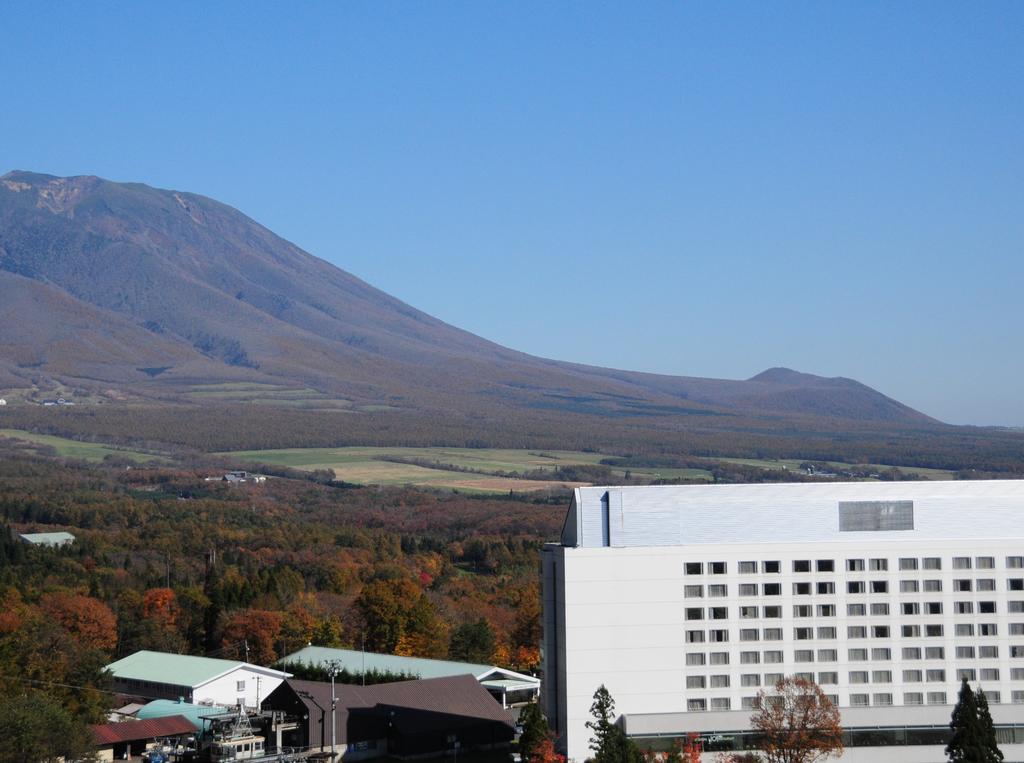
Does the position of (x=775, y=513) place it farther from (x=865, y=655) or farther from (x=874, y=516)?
(x=865, y=655)

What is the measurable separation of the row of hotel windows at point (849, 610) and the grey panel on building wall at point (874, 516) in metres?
2.66

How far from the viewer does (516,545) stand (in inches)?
5172

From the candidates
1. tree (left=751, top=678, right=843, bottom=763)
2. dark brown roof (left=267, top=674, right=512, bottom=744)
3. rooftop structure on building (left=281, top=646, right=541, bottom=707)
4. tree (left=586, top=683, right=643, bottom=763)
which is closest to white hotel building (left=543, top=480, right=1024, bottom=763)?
tree (left=586, top=683, right=643, bottom=763)

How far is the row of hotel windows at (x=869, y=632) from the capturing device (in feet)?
175

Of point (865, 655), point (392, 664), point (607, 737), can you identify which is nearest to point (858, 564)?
point (865, 655)

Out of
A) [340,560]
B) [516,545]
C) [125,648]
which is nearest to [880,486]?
[125,648]

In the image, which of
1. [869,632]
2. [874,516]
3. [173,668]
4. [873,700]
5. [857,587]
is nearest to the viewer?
[873,700]

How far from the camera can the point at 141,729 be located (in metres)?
63.2

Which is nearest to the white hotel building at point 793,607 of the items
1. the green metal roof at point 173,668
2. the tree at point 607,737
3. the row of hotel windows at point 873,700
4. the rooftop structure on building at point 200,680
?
the row of hotel windows at point 873,700

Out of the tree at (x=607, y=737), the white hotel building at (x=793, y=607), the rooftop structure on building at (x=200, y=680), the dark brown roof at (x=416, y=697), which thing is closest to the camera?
the tree at (x=607, y=737)

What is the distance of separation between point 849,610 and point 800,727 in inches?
230

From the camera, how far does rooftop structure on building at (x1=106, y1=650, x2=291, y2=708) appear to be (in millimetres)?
73188

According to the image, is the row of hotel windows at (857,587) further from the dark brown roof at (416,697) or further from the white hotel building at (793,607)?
the dark brown roof at (416,697)

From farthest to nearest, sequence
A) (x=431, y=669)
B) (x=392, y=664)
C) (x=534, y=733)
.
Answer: (x=392, y=664) → (x=431, y=669) → (x=534, y=733)
